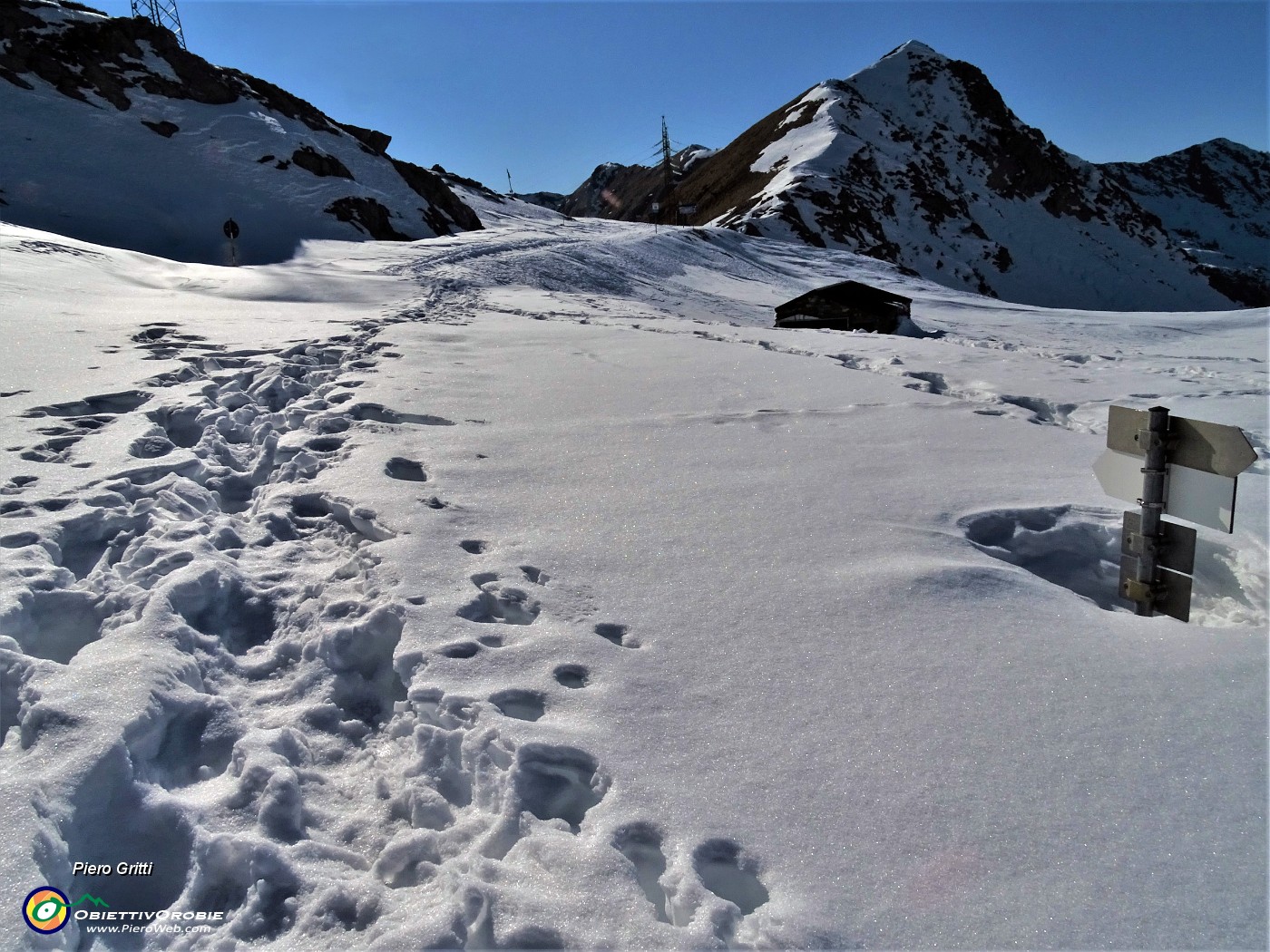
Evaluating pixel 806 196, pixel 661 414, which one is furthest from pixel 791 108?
pixel 661 414

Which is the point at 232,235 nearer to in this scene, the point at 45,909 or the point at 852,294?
the point at 852,294

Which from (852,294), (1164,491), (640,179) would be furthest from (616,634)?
(640,179)

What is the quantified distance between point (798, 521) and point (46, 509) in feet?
12.6

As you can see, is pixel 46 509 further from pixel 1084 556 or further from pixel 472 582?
pixel 1084 556

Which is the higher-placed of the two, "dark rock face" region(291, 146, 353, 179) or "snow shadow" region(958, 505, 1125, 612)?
"dark rock face" region(291, 146, 353, 179)

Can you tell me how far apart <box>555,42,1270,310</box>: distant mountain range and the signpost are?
46539mm

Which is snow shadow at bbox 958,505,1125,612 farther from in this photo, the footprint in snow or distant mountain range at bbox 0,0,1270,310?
distant mountain range at bbox 0,0,1270,310

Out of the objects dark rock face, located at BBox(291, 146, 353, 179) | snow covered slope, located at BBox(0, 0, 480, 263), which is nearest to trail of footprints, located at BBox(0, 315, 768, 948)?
snow covered slope, located at BBox(0, 0, 480, 263)

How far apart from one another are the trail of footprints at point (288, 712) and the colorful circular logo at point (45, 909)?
7cm

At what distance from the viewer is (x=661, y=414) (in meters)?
6.05

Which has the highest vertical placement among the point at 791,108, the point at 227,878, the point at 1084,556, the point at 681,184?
the point at 791,108

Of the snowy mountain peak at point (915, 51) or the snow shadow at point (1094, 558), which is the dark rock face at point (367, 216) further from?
the snowy mountain peak at point (915, 51)

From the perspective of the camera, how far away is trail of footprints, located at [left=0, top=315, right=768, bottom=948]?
6.01ft

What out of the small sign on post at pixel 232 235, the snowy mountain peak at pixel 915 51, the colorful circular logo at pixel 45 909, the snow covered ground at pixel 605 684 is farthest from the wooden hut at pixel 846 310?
the snowy mountain peak at pixel 915 51
